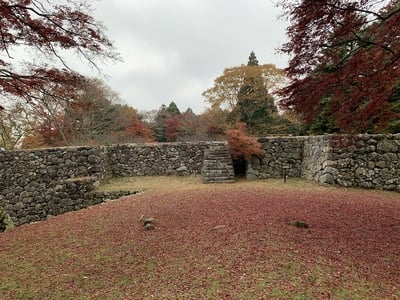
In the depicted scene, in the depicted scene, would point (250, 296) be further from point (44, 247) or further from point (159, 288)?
point (44, 247)

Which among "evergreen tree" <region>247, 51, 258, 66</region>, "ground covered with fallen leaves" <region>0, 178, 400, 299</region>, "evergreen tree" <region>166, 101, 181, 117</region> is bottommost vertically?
"ground covered with fallen leaves" <region>0, 178, 400, 299</region>

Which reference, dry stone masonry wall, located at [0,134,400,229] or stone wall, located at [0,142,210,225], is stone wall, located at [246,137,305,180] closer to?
dry stone masonry wall, located at [0,134,400,229]

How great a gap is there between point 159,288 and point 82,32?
382cm

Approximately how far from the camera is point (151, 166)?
1245 centimetres

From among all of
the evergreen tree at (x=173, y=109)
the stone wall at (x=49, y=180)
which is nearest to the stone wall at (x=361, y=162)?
the stone wall at (x=49, y=180)

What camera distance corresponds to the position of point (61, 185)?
32.1 ft

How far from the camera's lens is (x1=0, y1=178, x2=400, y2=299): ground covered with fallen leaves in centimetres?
300

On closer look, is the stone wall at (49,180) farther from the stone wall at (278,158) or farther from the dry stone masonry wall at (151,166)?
the stone wall at (278,158)

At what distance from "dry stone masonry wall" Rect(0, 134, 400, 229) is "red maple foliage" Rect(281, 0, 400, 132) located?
12.7 ft

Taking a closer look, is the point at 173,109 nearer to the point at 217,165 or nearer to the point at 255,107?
the point at 255,107

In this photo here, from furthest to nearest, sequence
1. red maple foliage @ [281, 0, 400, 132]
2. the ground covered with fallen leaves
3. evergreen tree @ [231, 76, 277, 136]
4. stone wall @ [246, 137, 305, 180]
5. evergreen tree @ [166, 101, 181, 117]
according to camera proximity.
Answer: evergreen tree @ [166, 101, 181, 117] < evergreen tree @ [231, 76, 277, 136] < stone wall @ [246, 137, 305, 180] < red maple foliage @ [281, 0, 400, 132] < the ground covered with fallen leaves

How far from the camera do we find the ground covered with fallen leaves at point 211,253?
3000 mm

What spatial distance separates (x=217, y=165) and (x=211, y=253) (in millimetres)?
7588

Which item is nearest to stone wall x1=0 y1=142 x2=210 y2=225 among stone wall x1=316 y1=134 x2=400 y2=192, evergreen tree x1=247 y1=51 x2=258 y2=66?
stone wall x1=316 y1=134 x2=400 y2=192
